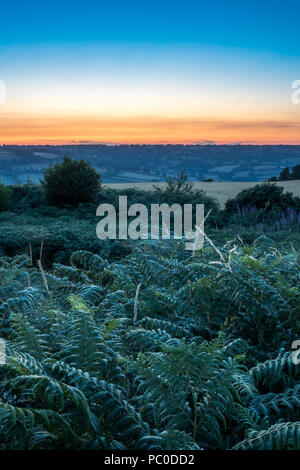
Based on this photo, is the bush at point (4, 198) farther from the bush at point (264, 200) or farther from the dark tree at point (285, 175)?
the dark tree at point (285, 175)

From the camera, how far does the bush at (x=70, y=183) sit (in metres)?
17.1

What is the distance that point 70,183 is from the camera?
674 inches

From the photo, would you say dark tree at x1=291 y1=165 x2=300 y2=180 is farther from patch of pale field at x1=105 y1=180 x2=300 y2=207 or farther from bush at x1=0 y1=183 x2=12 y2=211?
bush at x1=0 y1=183 x2=12 y2=211

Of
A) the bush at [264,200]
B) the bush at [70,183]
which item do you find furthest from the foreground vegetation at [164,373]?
the bush at [70,183]

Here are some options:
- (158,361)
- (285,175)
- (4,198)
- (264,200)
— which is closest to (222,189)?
(285,175)

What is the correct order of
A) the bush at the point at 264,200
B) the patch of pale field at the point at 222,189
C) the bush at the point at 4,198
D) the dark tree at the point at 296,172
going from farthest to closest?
the dark tree at the point at 296,172 → the patch of pale field at the point at 222,189 → the bush at the point at 4,198 → the bush at the point at 264,200

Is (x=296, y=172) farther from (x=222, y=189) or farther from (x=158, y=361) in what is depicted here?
(x=158, y=361)

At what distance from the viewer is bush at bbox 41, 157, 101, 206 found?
1708 centimetres

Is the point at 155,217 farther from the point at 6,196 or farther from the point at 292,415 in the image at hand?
the point at 292,415

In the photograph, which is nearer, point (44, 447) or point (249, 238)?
point (44, 447)

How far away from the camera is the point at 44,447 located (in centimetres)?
192

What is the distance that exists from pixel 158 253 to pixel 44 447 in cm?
311
